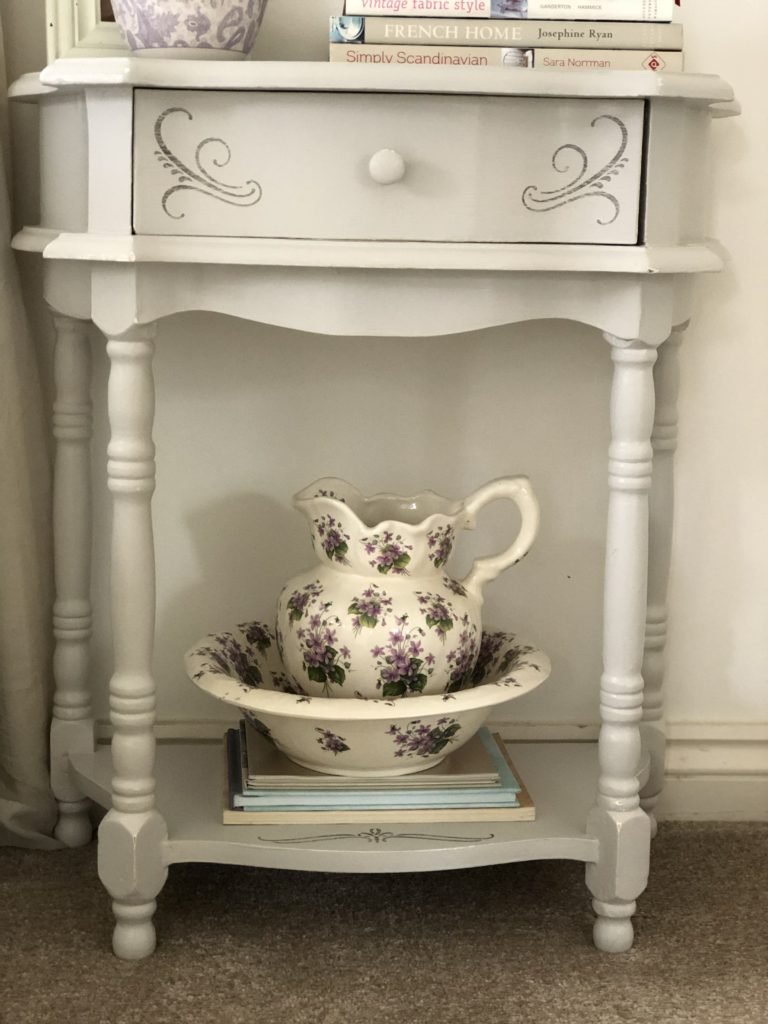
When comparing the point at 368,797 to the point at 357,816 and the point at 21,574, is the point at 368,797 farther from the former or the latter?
the point at 21,574

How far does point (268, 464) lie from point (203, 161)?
1.57ft

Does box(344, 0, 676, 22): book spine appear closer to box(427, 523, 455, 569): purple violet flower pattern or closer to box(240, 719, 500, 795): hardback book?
box(427, 523, 455, 569): purple violet flower pattern

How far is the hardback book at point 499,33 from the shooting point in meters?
1.09

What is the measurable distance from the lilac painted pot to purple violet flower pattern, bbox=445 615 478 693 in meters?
0.56

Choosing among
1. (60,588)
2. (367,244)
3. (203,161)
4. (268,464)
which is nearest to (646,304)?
(367,244)

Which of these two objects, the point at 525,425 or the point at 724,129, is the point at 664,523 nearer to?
the point at 525,425

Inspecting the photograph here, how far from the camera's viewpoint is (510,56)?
3.58 feet

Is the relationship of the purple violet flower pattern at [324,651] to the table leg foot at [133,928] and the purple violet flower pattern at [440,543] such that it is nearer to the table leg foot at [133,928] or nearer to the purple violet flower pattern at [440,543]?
the purple violet flower pattern at [440,543]

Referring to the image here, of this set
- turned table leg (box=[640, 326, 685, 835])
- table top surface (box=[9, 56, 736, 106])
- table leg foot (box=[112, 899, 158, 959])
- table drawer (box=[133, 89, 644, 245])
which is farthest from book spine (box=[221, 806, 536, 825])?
table top surface (box=[9, 56, 736, 106])

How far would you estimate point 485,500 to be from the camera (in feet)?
4.06

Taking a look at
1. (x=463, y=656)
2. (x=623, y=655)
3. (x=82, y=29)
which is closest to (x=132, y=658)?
(x=463, y=656)

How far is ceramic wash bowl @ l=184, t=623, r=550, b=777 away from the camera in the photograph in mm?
1107

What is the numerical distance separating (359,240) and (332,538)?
31 centimetres

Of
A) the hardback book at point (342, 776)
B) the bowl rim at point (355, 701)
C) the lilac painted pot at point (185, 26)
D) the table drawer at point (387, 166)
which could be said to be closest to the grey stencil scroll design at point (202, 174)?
the table drawer at point (387, 166)
